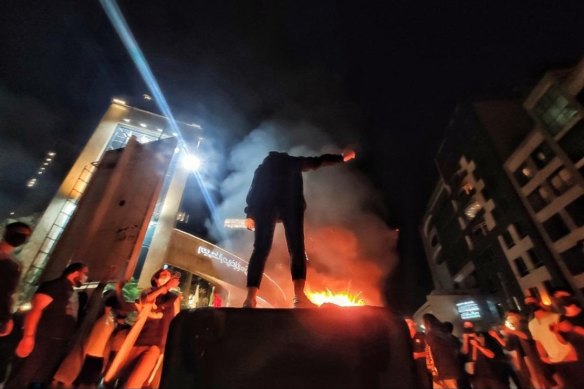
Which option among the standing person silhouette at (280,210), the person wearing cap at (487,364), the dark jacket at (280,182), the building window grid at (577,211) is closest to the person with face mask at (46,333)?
the standing person silhouette at (280,210)

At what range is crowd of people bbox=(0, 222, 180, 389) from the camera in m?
3.30

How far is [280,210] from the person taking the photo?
3379 millimetres

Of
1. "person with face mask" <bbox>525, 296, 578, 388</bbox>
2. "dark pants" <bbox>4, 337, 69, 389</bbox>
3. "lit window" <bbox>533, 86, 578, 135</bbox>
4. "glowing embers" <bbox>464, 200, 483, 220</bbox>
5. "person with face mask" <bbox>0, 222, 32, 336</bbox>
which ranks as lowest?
"dark pants" <bbox>4, 337, 69, 389</bbox>

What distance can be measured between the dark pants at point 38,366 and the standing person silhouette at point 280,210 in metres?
2.46

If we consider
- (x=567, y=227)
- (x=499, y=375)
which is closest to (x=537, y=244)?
(x=567, y=227)

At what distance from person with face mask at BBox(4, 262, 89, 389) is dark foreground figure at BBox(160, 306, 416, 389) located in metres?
2.90

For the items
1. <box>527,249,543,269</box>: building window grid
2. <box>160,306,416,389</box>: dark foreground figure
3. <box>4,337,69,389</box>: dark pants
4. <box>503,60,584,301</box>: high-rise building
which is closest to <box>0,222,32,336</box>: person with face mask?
<box>4,337,69,389</box>: dark pants

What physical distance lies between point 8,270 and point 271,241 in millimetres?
3585

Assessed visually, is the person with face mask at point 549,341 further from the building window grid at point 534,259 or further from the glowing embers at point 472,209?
the glowing embers at point 472,209

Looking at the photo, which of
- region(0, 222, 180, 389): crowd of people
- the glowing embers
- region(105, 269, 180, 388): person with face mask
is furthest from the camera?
the glowing embers

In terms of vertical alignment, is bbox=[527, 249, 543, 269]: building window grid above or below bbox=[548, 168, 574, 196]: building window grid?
below

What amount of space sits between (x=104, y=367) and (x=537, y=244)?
34227 mm

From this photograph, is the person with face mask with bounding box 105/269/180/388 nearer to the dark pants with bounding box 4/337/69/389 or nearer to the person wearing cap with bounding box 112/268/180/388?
the person wearing cap with bounding box 112/268/180/388

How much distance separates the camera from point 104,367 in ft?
12.3
